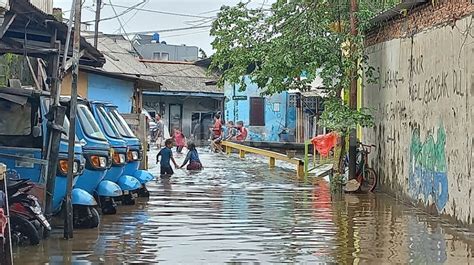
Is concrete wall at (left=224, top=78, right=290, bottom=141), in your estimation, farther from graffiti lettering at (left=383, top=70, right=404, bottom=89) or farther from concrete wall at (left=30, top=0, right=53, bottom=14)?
graffiti lettering at (left=383, top=70, right=404, bottom=89)

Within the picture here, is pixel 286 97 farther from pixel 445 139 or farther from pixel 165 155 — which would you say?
pixel 445 139

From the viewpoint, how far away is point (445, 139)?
1419 centimetres

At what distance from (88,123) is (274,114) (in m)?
33.3

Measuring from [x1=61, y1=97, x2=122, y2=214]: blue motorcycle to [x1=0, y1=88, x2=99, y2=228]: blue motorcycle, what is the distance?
74 centimetres

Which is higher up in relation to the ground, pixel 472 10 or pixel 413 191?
pixel 472 10

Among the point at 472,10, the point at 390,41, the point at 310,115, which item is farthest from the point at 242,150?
the point at 472,10

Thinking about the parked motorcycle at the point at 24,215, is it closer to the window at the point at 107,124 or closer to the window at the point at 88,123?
the window at the point at 88,123

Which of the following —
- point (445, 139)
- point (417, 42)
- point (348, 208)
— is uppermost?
point (417, 42)

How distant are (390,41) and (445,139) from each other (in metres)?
4.82

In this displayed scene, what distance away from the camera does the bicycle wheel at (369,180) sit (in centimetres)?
1941

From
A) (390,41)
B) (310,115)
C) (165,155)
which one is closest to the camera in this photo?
(390,41)

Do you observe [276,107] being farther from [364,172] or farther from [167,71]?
[364,172]

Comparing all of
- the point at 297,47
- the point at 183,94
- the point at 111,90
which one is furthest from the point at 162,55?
the point at 297,47

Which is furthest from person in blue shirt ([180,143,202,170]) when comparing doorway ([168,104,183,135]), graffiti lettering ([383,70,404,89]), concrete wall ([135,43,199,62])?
concrete wall ([135,43,199,62])
